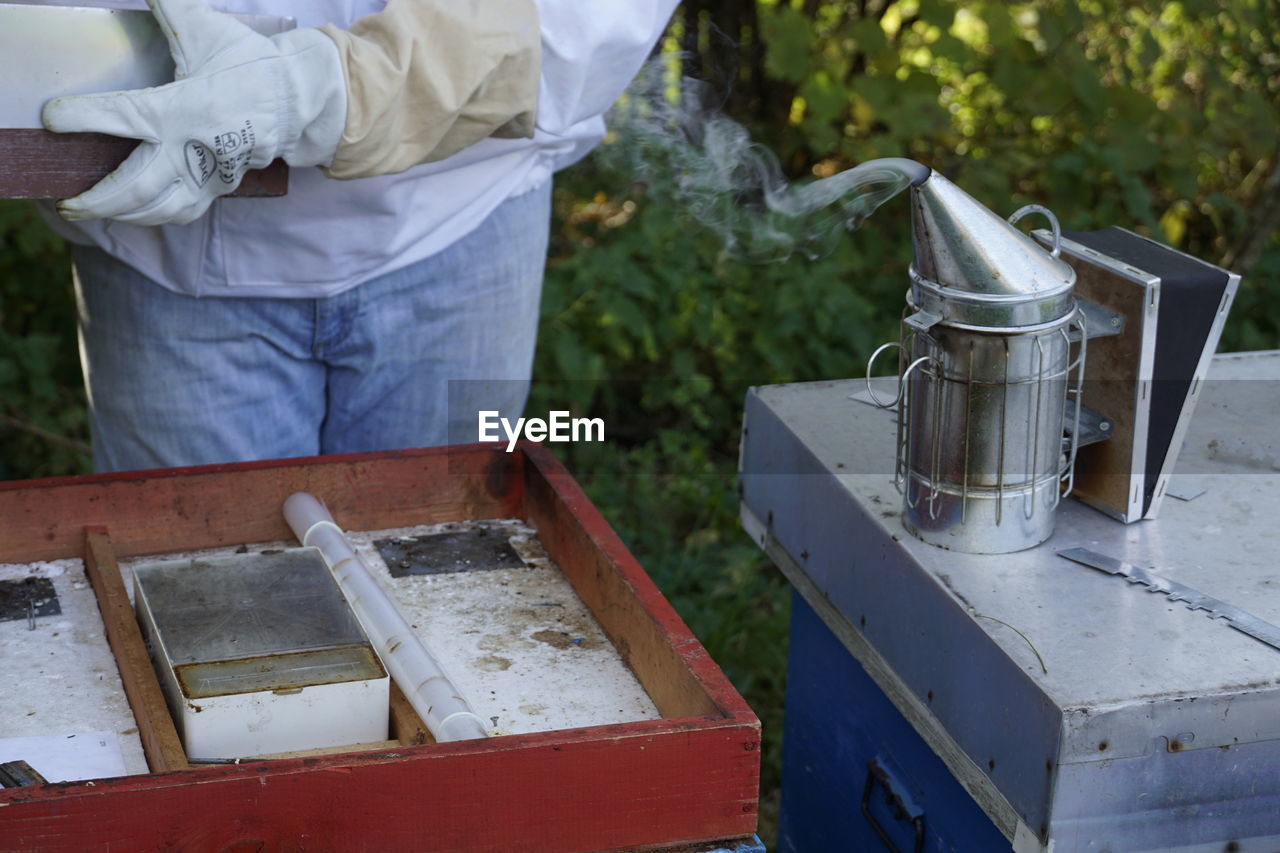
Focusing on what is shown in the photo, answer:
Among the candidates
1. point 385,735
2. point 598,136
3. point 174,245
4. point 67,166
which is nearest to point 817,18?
point 598,136

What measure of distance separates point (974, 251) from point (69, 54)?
3.21ft

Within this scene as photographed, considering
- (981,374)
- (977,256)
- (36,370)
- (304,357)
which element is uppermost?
(977,256)

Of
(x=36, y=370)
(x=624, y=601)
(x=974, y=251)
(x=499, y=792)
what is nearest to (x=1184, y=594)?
(x=974, y=251)

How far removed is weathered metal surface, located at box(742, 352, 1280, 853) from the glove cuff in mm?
668

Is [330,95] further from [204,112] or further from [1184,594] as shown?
[1184,594]

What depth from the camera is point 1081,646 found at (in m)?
1.28

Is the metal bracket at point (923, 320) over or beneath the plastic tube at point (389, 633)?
over

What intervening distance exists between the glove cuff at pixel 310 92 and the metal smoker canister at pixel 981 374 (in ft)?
2.24

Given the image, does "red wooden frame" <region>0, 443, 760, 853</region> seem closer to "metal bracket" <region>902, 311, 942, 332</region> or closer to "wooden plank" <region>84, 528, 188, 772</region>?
"wooden plank" <region>84, 528, 188, 772</region>

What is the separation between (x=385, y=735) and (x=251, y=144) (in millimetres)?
696

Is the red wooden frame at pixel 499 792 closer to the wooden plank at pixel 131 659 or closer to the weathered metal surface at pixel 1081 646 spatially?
the wooden plank at pixel 131 659

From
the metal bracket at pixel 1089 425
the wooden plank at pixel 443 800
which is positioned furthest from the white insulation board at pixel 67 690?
the metal bracket at pixel 1089 425

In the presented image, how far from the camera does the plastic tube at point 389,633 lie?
1255 mm

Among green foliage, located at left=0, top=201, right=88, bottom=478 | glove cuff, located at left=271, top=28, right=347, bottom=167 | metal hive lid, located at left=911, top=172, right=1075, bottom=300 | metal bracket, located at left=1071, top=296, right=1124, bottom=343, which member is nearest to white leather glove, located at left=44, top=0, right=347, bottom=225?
glove cuff, located at left=271, top=28, right=347, bottom=167
